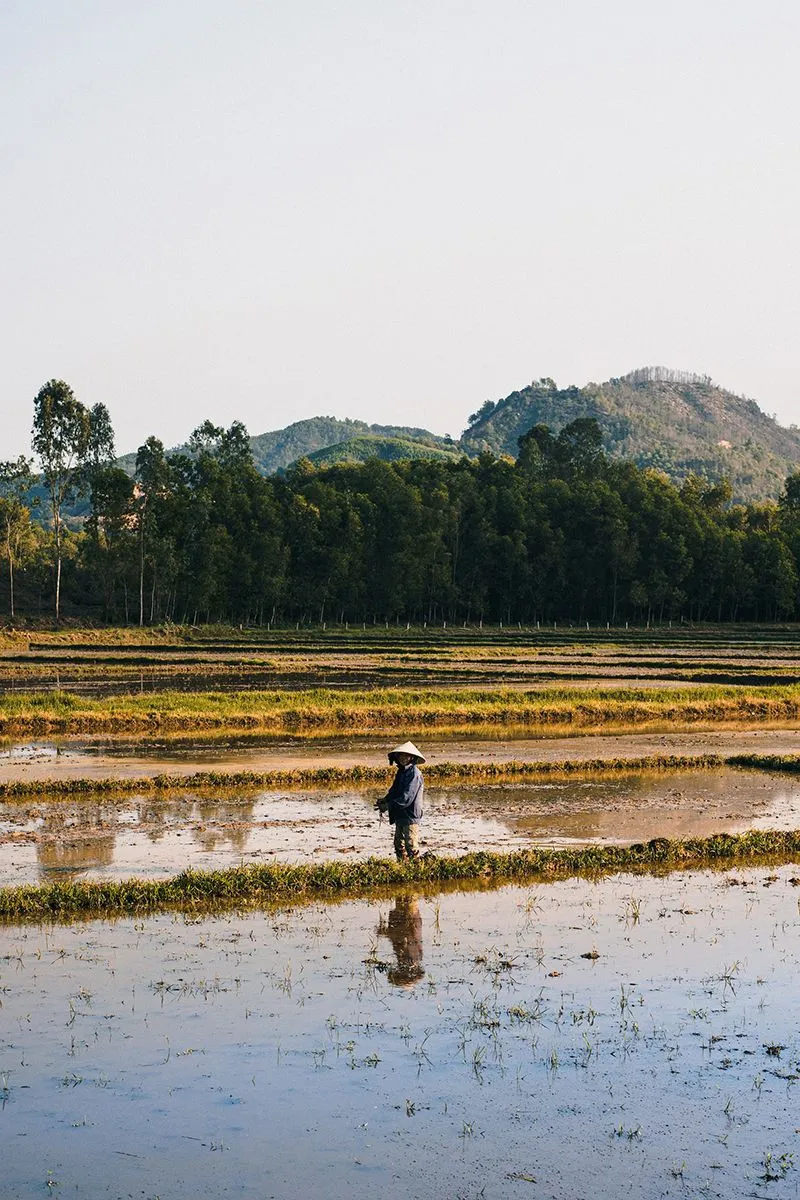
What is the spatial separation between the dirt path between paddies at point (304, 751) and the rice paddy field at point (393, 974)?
203mm

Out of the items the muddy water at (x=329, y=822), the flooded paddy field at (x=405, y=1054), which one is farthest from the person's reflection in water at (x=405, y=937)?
the muddy water at (x=329, y=822)

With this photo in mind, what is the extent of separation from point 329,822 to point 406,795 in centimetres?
456

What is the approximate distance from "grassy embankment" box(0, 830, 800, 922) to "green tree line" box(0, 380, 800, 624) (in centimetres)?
7386

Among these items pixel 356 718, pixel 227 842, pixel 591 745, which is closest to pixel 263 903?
pixel 227 842

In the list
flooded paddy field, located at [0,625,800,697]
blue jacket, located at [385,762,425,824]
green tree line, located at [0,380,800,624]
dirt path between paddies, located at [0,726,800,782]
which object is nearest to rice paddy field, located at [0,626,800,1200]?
dirt path between paddies, located at [0,726,800,782]

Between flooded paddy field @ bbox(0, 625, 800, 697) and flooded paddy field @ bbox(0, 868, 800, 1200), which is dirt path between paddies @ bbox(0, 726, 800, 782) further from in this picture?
flooded paddy field @ bbox(0, 868, 800, 1200)

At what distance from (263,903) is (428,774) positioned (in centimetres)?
1116

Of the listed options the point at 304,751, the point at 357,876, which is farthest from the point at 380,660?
the point at 357,876

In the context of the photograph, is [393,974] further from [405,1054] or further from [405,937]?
[405,1054]

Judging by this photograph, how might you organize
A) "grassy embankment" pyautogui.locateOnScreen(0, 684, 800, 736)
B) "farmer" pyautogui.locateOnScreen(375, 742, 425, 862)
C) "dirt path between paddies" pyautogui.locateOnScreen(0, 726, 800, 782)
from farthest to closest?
"grassy embankment" pyautogui.locateOnScreen(0, 684, 800, 736)
"dirt path between paddies" pyautogui.locateOnScreen(0, 726, 800, 782)
"farmer" pyautogui.locateOnScreen(375, 742, 425, 862)

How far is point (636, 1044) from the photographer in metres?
10.4

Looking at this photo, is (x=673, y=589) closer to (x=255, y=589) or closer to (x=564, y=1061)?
(x=255, y=589)

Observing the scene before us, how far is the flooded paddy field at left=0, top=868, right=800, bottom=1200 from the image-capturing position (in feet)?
26.9

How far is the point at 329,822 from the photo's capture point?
20672mm
